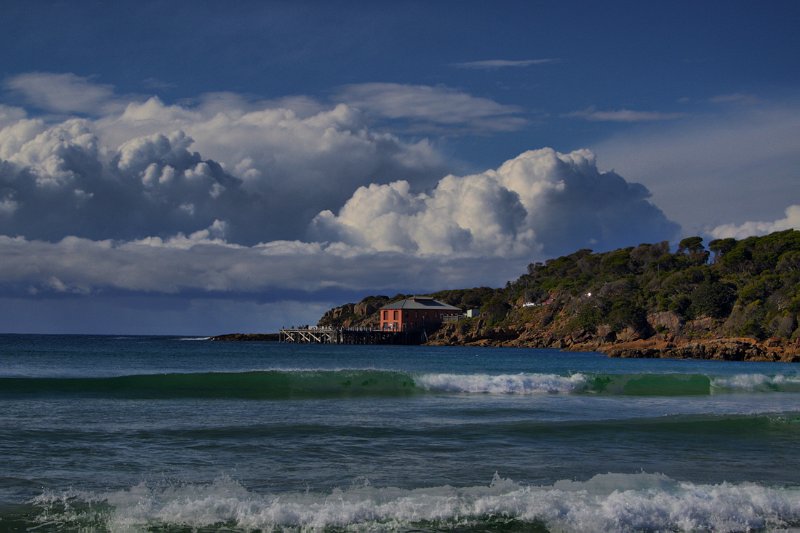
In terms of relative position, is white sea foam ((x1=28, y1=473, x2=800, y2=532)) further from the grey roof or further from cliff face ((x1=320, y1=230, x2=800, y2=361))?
the grey roof

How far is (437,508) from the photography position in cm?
1073

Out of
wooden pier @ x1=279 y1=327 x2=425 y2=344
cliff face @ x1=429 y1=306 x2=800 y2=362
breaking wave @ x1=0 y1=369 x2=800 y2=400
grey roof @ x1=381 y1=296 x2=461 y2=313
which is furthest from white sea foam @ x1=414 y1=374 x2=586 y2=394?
grey roof @ x1=381 y1=296 x2=461 y2=313

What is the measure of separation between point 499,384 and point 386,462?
17687mm

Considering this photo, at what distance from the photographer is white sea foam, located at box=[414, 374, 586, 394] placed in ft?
102

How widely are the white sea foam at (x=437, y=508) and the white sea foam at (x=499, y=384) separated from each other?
19354 mm

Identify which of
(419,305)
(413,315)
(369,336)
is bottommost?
(369,336)

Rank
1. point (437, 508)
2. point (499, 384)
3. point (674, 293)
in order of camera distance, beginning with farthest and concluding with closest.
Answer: point (674, 293) < point (499, 384) < point (437, 508)

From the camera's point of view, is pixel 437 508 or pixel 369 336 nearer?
pixel 437 508

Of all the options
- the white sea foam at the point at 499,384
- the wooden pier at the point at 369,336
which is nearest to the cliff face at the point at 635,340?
the wooden pier at the point at 369,336

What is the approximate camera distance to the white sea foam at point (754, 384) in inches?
1410

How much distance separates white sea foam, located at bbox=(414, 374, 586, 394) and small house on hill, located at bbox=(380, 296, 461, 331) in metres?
98.5

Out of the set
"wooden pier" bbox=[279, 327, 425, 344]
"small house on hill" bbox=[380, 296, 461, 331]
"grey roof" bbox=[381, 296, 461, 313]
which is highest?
"grey roof" bbox=[381, 296, 461, 313]

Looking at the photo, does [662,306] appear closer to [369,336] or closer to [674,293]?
[674,293]

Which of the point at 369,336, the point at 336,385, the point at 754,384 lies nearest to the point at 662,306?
the point at 369,336
